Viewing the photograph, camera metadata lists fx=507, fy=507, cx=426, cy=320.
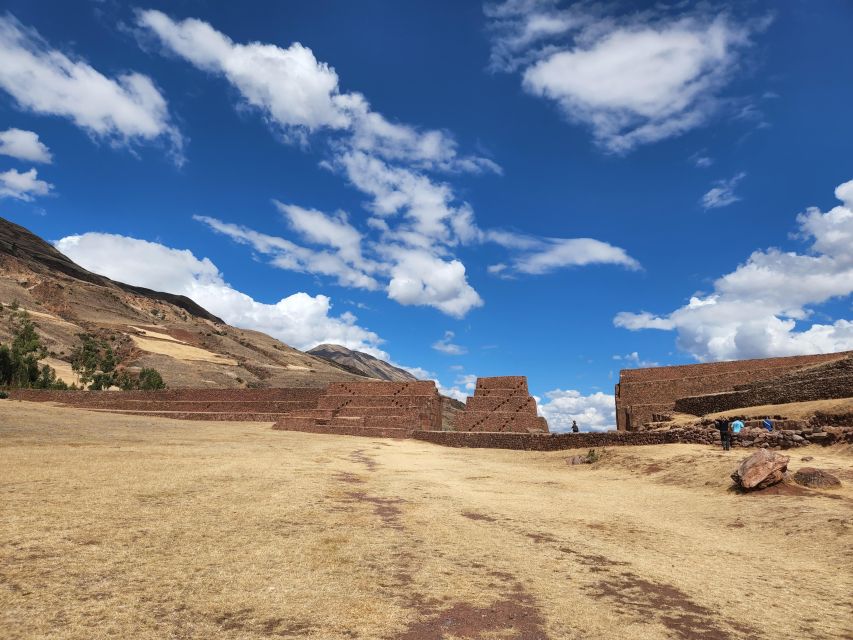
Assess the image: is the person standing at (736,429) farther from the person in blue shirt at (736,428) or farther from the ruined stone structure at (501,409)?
the ruined stone structure at (501,409)

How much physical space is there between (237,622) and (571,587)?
4.35 metres

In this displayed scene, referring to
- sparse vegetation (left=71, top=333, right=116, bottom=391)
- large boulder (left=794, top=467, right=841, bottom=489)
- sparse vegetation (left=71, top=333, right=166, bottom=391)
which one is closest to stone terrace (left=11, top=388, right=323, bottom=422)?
sparse vegetation (left=71, top=333, right=116, bottom=391)

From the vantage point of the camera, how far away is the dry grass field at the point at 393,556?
5547 mm

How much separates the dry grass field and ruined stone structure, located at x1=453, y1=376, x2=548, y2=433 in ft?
78.3

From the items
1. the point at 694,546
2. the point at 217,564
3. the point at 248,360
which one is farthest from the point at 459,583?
the point at 248,360

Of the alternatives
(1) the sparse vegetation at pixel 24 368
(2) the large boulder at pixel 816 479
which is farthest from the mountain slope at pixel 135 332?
(2) the large boulder at pixel 816 479

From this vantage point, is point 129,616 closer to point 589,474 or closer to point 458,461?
point 589,474

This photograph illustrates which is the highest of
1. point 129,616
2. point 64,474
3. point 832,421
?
point 832,421

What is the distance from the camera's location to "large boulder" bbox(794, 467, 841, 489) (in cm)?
1284

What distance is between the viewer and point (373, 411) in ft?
136

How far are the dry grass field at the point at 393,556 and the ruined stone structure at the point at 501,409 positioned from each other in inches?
940

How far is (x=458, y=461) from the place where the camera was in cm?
2458

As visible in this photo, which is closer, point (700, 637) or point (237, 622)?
point (237, 622)

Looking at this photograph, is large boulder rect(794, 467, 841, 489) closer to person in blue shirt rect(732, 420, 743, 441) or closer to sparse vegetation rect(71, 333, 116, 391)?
person in blue shirt rect(732, 420, 743, 441)
